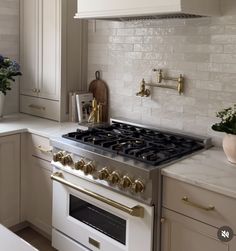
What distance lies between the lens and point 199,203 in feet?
5.97

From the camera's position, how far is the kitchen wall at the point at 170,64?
7.59ft

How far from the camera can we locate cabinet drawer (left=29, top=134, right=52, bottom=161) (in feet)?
8.77

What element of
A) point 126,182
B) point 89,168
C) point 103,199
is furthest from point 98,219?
point 126,182

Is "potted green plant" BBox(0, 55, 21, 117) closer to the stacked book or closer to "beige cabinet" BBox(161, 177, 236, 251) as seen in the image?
the stacked book

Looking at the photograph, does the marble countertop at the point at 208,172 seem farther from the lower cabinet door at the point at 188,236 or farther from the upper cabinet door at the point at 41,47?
the upper cabinet door at the point at 41,47

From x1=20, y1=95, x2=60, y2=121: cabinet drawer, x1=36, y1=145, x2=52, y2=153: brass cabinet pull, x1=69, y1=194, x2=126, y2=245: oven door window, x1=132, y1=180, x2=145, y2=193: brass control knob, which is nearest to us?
x1=132, y1=180, x2=145, y2=193: brass control knob

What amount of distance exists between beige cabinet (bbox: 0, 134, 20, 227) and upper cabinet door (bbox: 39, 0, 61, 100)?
0.54 meters

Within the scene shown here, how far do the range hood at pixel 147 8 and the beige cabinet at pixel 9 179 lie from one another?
1026mm

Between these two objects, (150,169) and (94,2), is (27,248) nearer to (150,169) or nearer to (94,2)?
(150,169)

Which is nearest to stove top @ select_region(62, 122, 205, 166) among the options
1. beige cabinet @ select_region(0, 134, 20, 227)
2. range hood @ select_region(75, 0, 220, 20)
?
beige cabinet @ select_region(0, 134, 20, 227)

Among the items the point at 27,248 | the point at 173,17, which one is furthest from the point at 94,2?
the point at 27,248

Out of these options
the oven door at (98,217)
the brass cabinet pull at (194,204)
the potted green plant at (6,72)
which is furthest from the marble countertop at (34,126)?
the brass cabinet pull at (194,204)

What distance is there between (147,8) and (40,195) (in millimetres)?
1526

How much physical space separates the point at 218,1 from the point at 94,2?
2.49 ft
